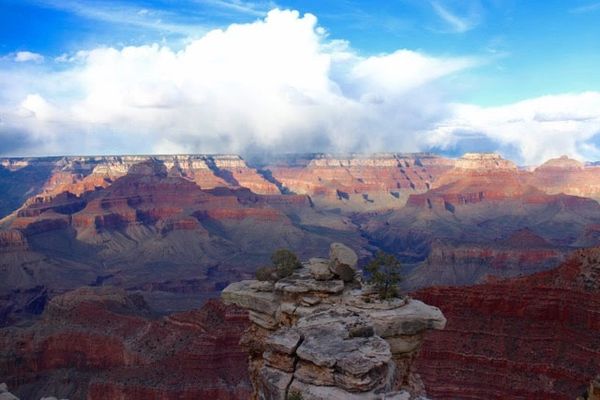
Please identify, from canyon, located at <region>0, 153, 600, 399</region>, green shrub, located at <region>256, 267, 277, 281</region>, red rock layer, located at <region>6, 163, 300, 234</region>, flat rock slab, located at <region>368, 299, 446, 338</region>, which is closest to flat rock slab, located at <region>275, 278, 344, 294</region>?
green shrub, located at <region>256, 267, 277, 281</region>

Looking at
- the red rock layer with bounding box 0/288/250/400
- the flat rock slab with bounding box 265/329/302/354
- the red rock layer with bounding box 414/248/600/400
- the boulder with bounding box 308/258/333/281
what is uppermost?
the boulder with bounding box 308/258/333/281

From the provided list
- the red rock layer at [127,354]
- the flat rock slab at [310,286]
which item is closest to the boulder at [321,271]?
the flat rock slab at [310,286]

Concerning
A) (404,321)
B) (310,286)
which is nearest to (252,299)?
(310,286)

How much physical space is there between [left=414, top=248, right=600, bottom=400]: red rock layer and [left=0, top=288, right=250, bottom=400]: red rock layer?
18491 mm

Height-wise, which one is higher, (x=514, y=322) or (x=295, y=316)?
(x=295, y=316)

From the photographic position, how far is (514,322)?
49.4 metres

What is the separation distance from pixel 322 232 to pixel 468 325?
142 meters

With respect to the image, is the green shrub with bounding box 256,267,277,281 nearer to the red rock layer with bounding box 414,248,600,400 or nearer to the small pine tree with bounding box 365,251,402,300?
the small pine tree with bounding box 365,251,402,300

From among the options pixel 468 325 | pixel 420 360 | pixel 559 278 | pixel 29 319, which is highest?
pixel 559 278

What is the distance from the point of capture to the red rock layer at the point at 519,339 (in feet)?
146

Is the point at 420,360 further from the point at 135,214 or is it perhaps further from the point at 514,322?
the point at 135,214

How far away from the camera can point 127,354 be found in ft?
A: 182

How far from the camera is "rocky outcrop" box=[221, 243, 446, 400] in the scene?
18844mm

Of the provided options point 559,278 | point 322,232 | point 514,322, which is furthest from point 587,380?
point 322,232
